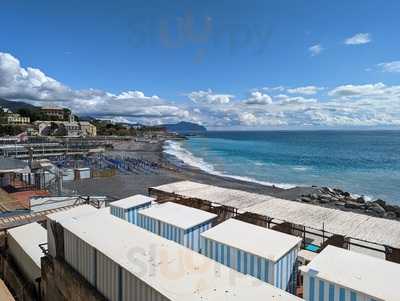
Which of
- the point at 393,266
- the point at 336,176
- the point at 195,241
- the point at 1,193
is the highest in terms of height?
the point at 393,266

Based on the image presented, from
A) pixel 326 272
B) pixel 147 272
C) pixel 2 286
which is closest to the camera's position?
pixel 147 272

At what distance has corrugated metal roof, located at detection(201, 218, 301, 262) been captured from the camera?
220 inches

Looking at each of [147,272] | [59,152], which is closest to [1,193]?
[147,272]

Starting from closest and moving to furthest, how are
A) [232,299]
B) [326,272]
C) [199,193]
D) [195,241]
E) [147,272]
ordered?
[232,299]
[147,272]
[326,272]
[195,241]
[199,193]

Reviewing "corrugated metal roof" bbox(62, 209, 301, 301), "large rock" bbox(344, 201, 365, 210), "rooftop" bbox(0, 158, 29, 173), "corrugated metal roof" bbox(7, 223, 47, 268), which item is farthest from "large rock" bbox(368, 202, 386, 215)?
"rooftop" bbox(0, 158, 29, 173)

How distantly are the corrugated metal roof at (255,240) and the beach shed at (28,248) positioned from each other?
18.4ft

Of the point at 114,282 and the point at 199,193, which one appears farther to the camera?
the point at 199,193

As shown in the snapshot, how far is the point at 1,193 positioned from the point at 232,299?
20.6 meters

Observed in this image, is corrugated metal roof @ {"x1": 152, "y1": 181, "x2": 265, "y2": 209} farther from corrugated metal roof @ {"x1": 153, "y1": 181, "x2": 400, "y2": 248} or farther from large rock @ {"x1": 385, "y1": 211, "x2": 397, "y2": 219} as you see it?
large rock @ {"x1": 385, "y1": 211, "x2": 397, "y2": 219}

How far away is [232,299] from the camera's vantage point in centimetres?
382

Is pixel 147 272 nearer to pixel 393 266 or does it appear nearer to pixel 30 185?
pixel 393 266

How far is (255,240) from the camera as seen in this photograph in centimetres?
609

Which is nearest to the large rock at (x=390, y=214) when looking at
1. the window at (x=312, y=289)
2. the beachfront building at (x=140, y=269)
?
the window at (x=312, y=289)

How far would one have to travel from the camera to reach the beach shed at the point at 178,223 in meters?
7.27
